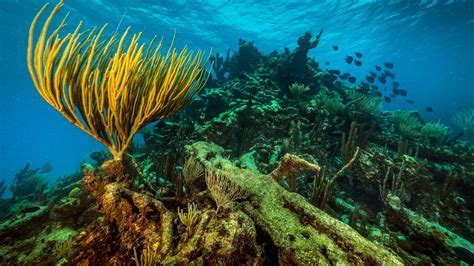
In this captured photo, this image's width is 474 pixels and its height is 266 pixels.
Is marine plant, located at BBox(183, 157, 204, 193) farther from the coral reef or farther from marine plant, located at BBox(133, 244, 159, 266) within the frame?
marine plant, located at BBox(133, 244, 159, 266)

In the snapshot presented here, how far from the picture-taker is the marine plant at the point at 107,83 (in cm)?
242

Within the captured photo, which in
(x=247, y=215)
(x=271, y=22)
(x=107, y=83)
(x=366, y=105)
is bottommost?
(x=247, y=215)

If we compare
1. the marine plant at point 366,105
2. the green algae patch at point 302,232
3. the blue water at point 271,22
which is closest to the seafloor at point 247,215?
the green algae patch at point 302,232

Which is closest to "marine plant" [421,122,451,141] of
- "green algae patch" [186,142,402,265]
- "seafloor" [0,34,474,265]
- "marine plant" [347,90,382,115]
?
"marine plant" [347,90,382,115]

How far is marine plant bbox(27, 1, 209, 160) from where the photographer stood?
2.42 metres

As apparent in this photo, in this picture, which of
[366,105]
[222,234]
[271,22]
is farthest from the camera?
[271,22]

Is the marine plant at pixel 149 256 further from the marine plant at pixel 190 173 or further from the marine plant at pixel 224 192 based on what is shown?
the marine plant at pixel 190 173

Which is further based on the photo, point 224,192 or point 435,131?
point 435,131

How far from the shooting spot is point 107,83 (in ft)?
8.77

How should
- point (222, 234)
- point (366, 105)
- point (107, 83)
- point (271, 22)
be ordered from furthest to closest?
point (271, 22)
point (366, 105)
point (107, 83)
point (222, 234)

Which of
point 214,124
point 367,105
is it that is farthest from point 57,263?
point 367,105

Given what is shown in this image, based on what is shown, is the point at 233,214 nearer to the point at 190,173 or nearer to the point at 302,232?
the point at 302,232

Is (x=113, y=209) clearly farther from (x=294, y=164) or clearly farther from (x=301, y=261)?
(x=294, y=164)

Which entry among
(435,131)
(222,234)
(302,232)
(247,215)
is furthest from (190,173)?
(435,131)
